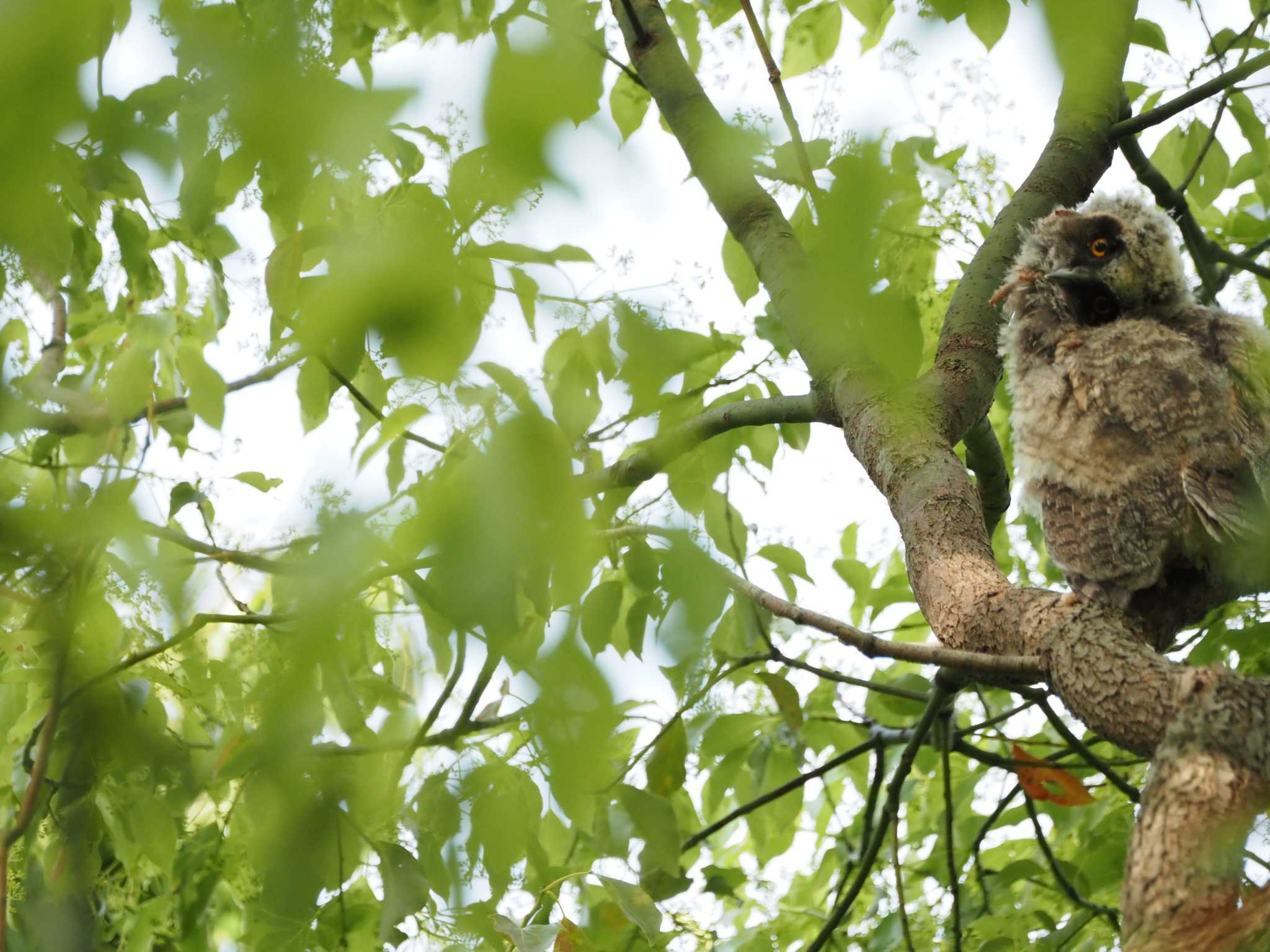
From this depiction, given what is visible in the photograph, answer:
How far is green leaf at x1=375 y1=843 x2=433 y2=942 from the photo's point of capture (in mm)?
1621

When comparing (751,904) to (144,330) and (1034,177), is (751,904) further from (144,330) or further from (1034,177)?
(144,330)

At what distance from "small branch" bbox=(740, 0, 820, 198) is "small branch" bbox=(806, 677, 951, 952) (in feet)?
4.73

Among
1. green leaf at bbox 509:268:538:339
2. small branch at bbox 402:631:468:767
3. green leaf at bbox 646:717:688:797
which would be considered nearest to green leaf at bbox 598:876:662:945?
green leaf at bbox 646:717:688:797

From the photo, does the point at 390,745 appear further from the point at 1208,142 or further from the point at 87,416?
the point at 1208,142

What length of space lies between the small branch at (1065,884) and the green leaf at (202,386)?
2.00 m

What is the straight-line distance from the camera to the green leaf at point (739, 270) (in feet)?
7.42

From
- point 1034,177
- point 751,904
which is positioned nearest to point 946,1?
point 1034,177

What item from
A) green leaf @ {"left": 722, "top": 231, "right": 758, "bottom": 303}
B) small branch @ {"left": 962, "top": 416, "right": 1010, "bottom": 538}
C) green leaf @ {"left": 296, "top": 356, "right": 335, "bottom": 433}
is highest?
green leaf @ {"left": 722, "top": 231, "right": 758, "bottom": 303}

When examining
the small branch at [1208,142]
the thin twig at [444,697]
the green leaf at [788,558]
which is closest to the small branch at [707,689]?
the green leaf at [788,558]

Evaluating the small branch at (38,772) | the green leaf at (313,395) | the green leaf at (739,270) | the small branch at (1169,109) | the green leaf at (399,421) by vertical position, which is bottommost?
the small branch at (38,772)

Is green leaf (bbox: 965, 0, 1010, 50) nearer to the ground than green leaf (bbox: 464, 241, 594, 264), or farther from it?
farther from it

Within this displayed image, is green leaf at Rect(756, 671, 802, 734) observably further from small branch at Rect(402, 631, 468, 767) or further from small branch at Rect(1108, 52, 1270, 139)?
small branch at Rect(402, 631, 468, 767)

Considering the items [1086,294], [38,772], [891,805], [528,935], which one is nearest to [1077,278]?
[1086,294]

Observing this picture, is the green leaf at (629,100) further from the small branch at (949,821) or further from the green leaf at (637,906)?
the small branch at (949,821)
